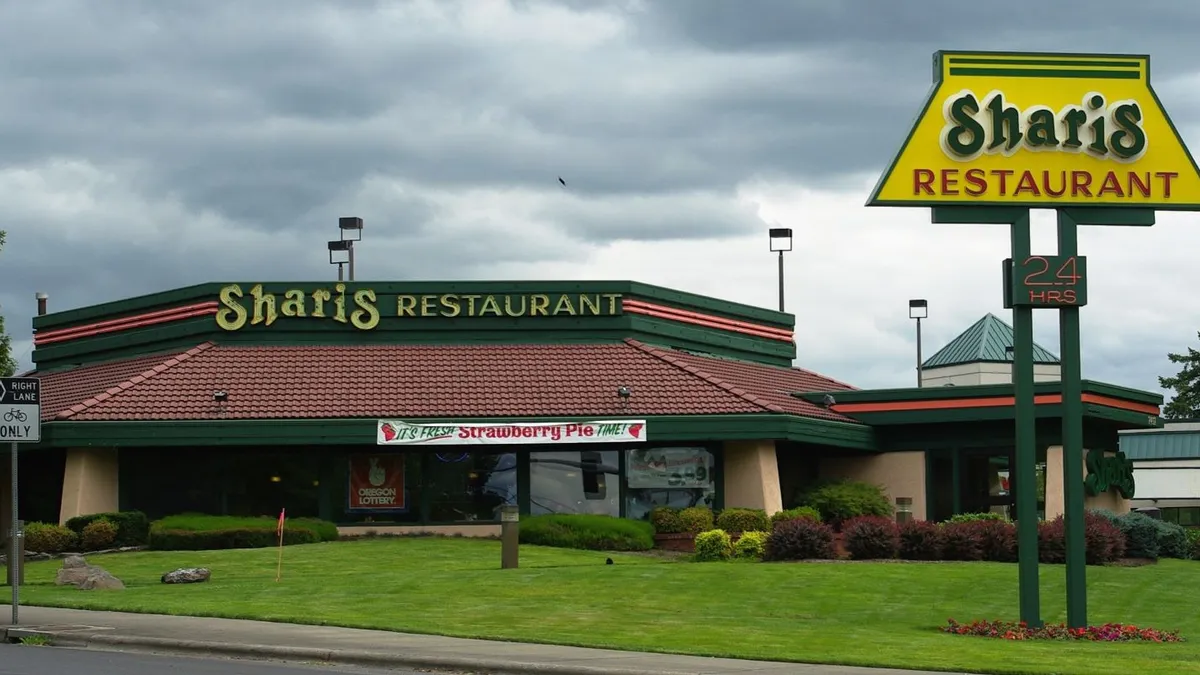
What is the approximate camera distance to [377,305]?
1674 inches

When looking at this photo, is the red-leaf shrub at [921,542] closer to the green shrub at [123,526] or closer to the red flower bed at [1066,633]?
the red flower bed at [1066,633]

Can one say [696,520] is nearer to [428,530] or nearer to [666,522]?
[666,522]

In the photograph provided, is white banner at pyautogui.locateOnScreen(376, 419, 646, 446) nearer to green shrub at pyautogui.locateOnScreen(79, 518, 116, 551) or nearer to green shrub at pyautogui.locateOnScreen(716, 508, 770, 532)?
green shrub at pyautogui.locateOnScreen(716, 508, 770, 532)

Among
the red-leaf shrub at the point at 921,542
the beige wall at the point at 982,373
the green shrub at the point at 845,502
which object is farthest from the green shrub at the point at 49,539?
the beige wall at the point at 982,373

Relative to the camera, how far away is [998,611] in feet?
82.3

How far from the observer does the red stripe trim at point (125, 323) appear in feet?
139

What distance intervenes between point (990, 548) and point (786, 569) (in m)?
6.29

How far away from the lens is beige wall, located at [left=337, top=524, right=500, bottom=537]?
129 feet

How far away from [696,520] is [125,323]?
17.1 meters

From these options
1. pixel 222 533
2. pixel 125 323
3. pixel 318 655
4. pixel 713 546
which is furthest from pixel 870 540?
pixel 125 323

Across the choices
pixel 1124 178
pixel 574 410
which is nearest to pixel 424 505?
pixel 574 410

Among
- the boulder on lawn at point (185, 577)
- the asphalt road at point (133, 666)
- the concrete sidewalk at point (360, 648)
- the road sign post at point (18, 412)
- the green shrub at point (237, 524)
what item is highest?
the road sign post at point (18, 412)

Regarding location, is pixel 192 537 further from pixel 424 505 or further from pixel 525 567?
pixel 525 567

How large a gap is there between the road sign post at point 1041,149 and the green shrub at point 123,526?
2109 centimetres
